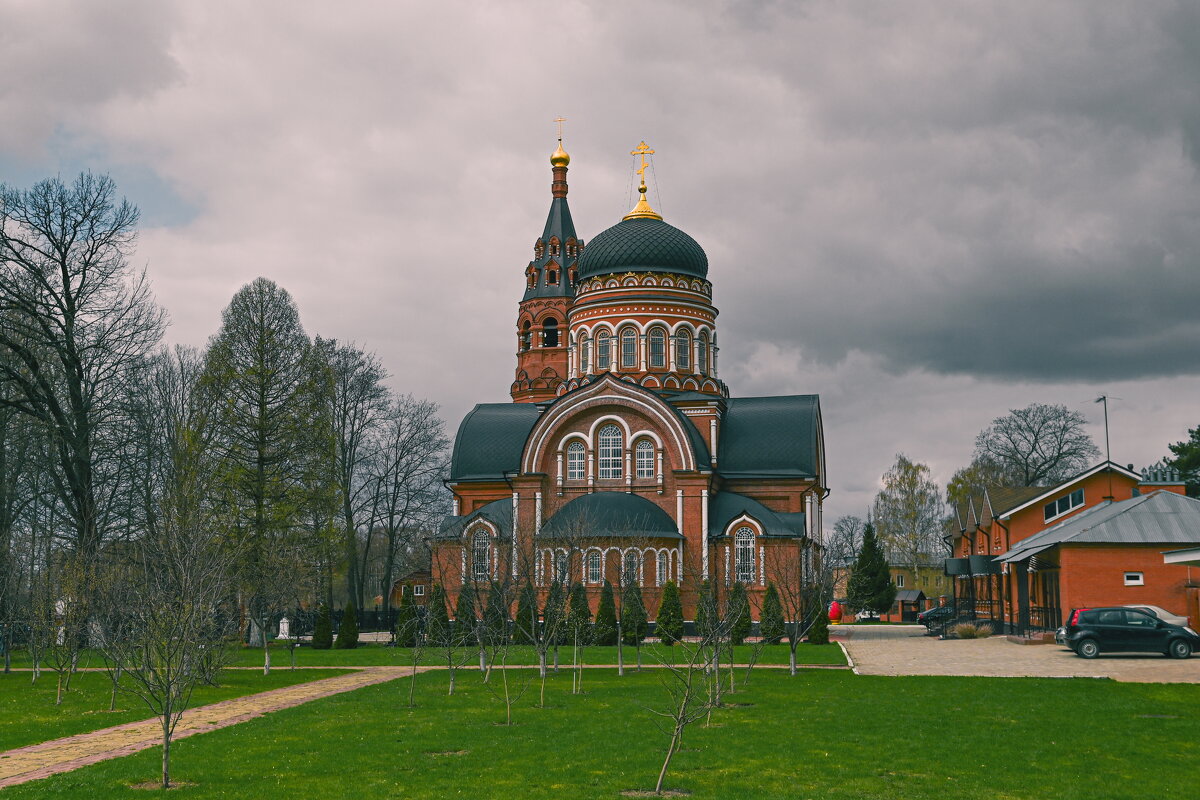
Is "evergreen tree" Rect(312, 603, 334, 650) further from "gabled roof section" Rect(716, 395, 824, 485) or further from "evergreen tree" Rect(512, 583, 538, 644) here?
"gabled roof section" Rect(716, 395, 824, 485)

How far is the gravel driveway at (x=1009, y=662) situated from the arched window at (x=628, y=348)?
629 inches

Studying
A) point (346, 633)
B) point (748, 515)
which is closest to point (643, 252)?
point (748, 515)

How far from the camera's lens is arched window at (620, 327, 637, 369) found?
154ft

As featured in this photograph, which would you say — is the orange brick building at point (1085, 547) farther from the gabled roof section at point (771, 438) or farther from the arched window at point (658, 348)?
the arched window at point (658, 348)

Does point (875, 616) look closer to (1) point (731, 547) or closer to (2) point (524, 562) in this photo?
(1) point (731, 547)

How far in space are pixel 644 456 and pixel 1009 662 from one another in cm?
1791

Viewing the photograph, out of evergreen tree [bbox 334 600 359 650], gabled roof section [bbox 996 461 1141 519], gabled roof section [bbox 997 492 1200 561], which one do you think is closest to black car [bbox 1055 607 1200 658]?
gabled roof section [bbox 997 492 1200 561]

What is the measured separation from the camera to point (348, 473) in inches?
1859

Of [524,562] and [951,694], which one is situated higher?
[524,562]

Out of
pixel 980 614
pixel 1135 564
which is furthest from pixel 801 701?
pixel 980 614

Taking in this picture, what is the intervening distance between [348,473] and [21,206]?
20.2m

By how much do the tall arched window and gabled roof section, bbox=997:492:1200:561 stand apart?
2614 centimetres

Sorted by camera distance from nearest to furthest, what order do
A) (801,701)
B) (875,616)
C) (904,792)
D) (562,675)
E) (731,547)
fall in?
1. (904,792)
2. (801,701)
3. (562,675)
4. (731,547)
5. (875,616)

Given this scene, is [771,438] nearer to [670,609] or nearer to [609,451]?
[609,451]
